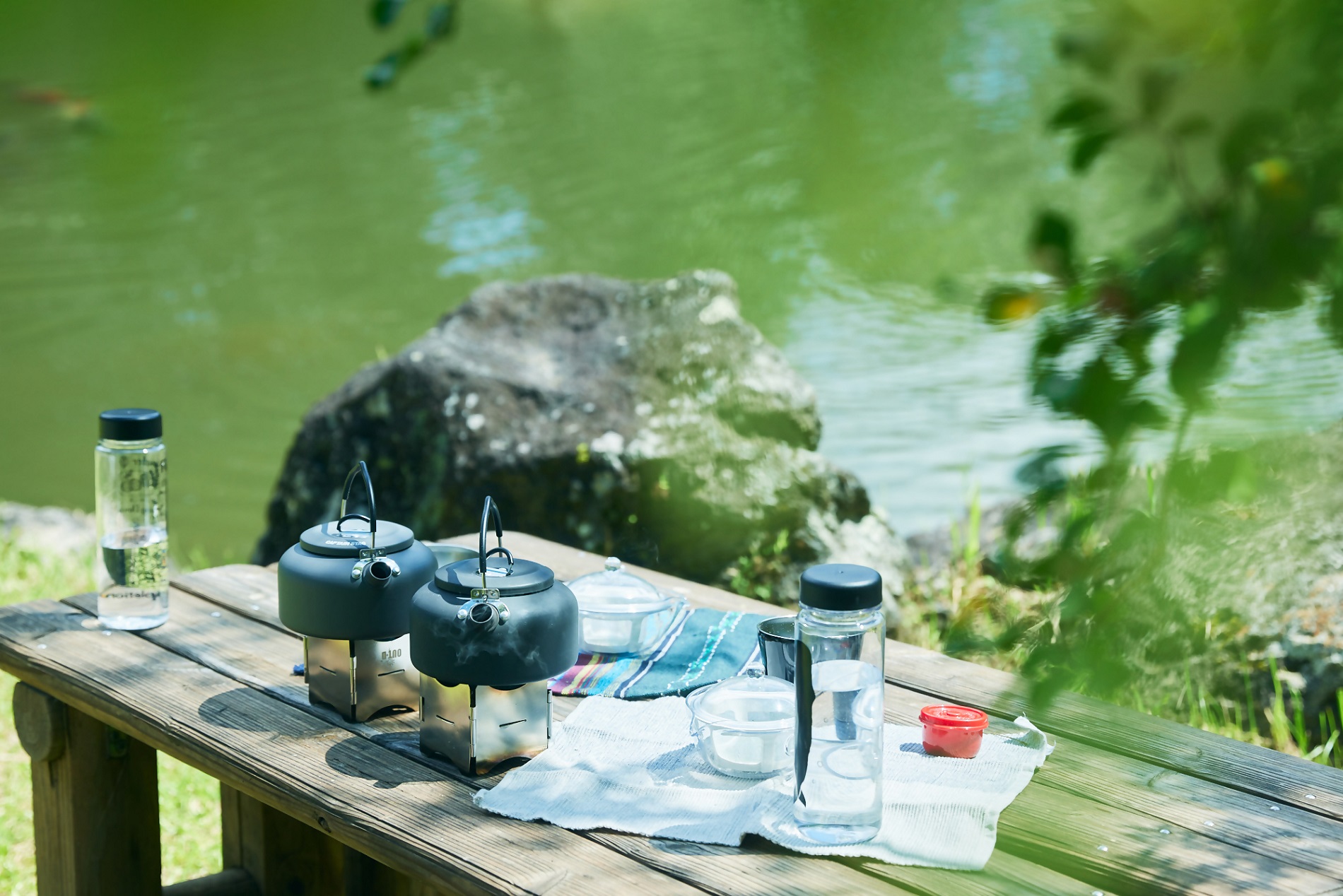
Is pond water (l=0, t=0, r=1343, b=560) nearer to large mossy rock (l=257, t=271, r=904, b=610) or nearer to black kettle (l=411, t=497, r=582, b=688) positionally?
large mossy rock (l=257, t=271, r=904, b=610)

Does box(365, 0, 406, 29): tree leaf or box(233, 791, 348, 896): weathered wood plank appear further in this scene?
box(233, 791, 348, 896): weathered wood plank

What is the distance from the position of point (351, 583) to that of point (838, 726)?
626 mm

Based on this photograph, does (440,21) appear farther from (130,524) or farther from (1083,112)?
(130,524)

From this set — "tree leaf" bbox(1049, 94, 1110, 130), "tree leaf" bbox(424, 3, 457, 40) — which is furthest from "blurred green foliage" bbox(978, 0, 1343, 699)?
"tree leaf" bbox(424, 3, 457, 40)

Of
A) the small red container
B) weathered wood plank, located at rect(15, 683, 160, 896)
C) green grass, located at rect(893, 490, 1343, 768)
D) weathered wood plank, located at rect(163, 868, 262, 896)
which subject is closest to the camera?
the small red container

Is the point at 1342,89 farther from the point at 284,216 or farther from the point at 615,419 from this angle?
the point at 284,216

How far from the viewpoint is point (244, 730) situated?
1.61m

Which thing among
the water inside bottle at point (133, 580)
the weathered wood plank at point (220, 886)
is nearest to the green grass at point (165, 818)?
the weathered wood plank at point (220, 886)

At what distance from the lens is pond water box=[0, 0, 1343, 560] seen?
718 mm

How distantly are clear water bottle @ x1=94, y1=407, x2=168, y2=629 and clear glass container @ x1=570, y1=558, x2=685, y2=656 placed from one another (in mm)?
648

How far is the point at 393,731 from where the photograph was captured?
1605 mm

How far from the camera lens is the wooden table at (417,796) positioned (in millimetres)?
1288

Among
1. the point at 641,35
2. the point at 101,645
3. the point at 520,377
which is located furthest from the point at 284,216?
the point at 641,35

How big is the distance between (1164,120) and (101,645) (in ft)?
5.99
